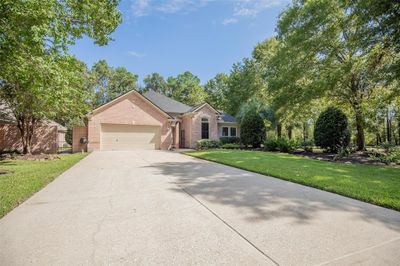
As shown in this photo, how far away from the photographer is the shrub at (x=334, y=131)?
12.9m

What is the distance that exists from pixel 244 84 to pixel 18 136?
89.0 feet

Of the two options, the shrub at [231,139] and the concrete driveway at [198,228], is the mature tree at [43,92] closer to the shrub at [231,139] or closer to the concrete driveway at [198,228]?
the concrete driveway at [198,228]

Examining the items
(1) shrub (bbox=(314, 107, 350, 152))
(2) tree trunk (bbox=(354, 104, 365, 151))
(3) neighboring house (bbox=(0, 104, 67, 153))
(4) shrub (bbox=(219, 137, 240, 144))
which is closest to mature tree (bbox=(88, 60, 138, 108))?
(3) neighboring house (bbox=(0, 104, 67, 153))

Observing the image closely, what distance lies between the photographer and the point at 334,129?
508 inches

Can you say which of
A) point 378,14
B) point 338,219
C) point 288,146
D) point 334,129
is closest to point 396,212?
point 338,219

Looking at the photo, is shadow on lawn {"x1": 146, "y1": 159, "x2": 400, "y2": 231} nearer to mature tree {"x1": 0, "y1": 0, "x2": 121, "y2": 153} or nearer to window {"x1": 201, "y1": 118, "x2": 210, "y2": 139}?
mature tree {"x1": 0, "y1": 0, "x2": 121, "y2": 153}

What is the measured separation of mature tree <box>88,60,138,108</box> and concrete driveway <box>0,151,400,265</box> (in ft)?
120

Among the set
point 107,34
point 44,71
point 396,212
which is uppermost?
point 107,34

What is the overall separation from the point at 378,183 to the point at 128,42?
56.8 feet

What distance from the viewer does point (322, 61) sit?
14.5 meters

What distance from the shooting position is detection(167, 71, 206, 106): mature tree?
38.7 meters

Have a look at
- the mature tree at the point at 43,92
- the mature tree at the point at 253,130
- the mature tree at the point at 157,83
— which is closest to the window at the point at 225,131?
the mature tree at the point at 253,130

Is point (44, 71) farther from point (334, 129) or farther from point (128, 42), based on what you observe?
point (334, 129)

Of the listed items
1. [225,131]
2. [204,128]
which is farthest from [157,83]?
[204,128]
